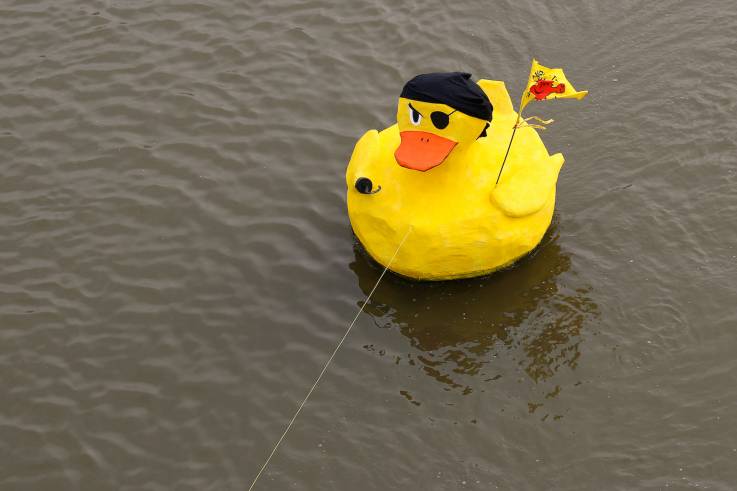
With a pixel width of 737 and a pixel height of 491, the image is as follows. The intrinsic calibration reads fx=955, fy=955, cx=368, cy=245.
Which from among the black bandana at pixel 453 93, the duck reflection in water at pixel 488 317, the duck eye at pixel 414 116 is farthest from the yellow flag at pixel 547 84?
the duck reflection in water at pixel 488 317

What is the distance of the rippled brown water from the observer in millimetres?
7363

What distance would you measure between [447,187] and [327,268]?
4.86 ft

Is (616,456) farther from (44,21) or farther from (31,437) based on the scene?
(44,21)

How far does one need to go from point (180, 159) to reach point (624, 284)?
15.0ft

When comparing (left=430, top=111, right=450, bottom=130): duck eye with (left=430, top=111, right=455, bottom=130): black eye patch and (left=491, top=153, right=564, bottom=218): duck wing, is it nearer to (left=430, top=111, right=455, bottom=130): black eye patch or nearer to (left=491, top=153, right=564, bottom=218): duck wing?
(left=430, top=111, right=455, bottom=130): black eye patch

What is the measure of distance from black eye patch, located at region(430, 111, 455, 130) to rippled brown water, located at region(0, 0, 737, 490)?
1.56 meters

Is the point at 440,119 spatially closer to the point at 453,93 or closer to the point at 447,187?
the point at 453,93

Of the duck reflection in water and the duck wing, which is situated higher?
the duck wing

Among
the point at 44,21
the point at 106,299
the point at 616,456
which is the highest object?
the point at 44,21

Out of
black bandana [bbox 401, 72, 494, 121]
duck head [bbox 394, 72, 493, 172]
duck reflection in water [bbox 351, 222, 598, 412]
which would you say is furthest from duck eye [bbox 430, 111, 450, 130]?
duck reflection in water [bbox 351, 222, 598, 412]

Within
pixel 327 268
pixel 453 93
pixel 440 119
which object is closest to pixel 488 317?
pixel 327 268

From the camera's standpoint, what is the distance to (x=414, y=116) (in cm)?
779

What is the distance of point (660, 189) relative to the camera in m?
9.48

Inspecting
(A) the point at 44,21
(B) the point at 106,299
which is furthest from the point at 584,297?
(A) the point at 44,21
